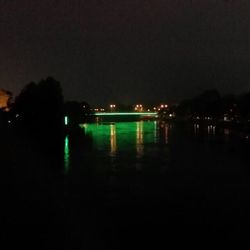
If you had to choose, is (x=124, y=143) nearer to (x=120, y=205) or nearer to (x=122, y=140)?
(x=122, y=140)

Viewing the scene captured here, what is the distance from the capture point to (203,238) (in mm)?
7051

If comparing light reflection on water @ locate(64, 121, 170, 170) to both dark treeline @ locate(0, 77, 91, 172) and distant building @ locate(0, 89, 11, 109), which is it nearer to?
dark treeline @ locate(0, 77, 91, 172)

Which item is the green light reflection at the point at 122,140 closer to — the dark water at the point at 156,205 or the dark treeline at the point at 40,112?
the dark treeline at the point at 40,112

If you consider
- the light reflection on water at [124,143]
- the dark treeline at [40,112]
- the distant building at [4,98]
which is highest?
the distant building at [4,98]

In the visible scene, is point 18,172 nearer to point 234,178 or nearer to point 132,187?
point 132,187

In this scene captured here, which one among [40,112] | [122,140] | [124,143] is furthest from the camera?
[40,112]

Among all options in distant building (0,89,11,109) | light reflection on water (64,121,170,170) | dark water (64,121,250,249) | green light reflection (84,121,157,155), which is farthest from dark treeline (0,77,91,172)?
dark water (64,121,250,249)

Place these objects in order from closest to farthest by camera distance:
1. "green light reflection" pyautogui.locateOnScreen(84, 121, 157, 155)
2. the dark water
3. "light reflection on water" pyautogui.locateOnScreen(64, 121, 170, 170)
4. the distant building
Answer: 1. the dark water
2. "light reflection on water" pyautogui.locateOnScreen(64, 121, 170, 170)
3. "green light reflection" pyautogui.locateOnScreen(84, 121, 157, 155)
4. the distant building

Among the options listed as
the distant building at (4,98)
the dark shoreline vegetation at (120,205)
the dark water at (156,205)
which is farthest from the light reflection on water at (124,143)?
the distant building at (4,98)

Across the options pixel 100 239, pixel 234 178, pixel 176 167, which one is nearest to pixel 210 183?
pixel 234 178

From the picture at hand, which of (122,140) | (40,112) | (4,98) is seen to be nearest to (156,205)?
(122,140)

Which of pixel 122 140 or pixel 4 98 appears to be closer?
pixel 122 140

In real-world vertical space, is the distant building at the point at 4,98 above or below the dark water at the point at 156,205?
above

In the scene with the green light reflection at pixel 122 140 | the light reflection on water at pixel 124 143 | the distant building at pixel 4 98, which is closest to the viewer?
the light reflection on water at pixel 124 143
